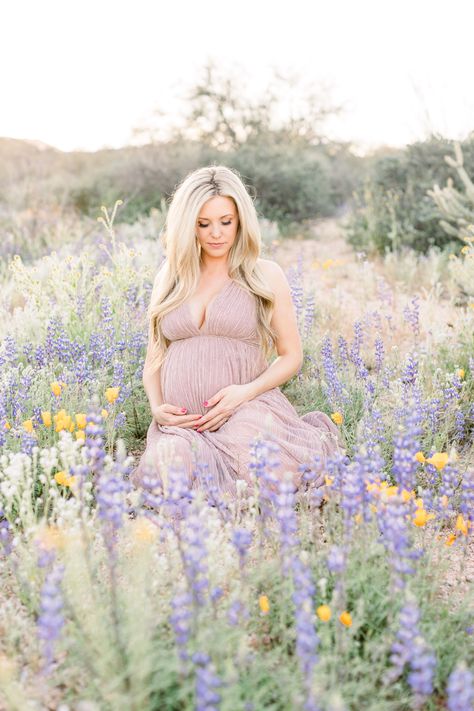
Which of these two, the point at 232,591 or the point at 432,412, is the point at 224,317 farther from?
the point at 232,591

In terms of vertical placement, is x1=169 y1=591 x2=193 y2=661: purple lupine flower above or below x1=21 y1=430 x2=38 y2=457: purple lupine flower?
below

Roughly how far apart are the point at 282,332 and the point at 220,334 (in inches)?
12.7

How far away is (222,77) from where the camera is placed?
1845 centimetres

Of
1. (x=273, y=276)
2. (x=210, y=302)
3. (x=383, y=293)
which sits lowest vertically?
(x=383, y=293)

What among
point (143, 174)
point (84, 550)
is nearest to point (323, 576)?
point (84, 550)

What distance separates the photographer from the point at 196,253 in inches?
133

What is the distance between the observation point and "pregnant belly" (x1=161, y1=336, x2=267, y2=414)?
333 cm

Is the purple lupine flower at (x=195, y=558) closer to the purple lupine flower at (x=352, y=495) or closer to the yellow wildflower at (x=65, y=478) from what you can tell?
the purple lupine flower at (x=352, y=495)

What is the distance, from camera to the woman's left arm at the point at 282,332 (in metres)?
3.41

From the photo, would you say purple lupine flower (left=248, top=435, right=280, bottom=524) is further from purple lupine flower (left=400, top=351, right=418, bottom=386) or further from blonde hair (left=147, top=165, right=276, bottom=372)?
blonde hair (left=147, top=165, right=276, bottom=372)

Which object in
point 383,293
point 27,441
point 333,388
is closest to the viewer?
point 27,441

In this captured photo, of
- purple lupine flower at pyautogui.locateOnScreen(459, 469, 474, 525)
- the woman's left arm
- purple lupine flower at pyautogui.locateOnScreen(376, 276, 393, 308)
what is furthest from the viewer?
purple lupine flower at pyautogui.locateOnScreen(376, 276, 393, 308)

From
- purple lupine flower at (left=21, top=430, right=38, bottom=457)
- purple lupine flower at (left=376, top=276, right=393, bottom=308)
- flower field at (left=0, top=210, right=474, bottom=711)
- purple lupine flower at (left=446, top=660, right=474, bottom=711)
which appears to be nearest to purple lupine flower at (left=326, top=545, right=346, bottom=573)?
flower field at (left=0, top=210, right=474, bottom=711)

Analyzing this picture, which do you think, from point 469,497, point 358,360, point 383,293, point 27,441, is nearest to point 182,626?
point 469,497
